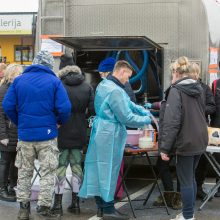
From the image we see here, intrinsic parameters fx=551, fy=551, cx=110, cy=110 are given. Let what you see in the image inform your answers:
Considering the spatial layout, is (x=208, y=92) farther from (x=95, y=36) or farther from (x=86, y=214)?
(x=86, y=214)

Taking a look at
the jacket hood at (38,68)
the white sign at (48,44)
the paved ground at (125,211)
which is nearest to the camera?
the jacket hood at (38,68)

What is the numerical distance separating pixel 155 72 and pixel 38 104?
132 inches

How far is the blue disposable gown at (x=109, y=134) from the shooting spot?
5789 mm

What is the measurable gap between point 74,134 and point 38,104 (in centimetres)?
70

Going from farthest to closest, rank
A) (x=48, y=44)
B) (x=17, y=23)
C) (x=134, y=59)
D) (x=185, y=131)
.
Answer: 1. (x=17, y=23)
2. (x=134, y=59)
3. (x=48, y=44)
4. (x=185, y=131)

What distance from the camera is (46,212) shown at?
19.7ft

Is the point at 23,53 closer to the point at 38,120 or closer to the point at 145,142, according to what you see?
the point at 145,142

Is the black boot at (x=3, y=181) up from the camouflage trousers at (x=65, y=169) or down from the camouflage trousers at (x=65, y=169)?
down

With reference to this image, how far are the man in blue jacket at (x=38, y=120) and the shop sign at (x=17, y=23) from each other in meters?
19.8

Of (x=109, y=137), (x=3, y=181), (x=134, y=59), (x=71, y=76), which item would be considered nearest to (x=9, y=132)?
(x=3, y=181)

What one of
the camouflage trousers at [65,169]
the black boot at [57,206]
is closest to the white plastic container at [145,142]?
the camouflage trousers at [65,169]

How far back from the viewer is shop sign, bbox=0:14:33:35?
1014 inches

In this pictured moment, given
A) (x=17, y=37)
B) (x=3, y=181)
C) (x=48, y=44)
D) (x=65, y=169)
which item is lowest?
(x=3, y=181)

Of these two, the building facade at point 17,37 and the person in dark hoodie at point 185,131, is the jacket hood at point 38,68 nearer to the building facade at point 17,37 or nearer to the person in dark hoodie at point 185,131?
the person in dark hoodie at point 185,131
